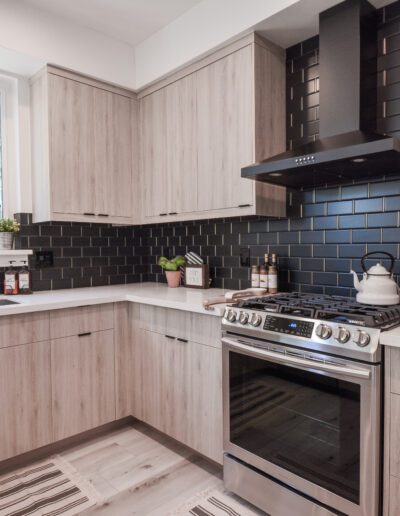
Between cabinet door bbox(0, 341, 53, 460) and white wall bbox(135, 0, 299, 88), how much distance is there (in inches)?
78.8

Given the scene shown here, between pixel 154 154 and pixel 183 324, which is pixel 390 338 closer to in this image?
pixel 183 324

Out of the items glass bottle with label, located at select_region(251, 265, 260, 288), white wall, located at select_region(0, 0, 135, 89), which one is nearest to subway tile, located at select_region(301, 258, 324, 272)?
glass bottle with label, located at select_region(251, 265, 260, 288)

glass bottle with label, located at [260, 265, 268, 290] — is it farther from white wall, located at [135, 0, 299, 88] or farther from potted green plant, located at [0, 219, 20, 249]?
potted green plant, located at [0, 219, 20, 249]

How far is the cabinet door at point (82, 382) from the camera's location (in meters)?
2.25

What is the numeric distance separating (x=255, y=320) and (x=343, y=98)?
1.21 meters

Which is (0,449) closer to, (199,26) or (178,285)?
(178,285)

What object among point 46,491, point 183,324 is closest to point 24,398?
point 46,491

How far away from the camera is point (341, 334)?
56.2 inches

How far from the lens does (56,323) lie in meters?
2.24

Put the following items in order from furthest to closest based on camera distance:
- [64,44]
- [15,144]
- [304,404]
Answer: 1. [15,144]
2. [64,44]
3. [304,404]

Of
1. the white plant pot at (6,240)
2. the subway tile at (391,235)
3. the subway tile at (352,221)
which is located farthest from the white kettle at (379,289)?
the white plant pot at (6,240)

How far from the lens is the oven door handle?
1.39 metres

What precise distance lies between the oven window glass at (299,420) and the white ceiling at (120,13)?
216 cm

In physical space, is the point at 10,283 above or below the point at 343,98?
below
